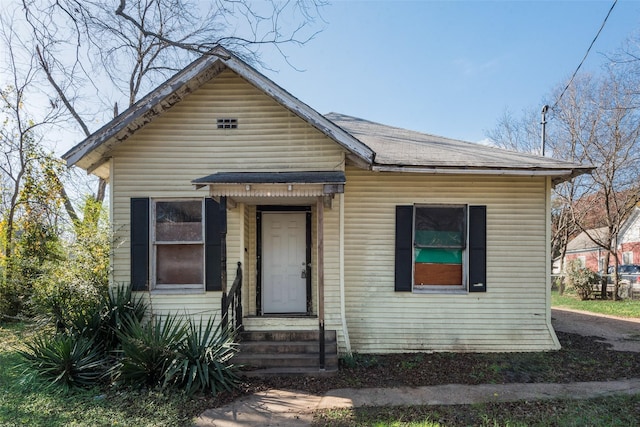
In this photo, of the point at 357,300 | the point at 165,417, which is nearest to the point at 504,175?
the point at 357,300

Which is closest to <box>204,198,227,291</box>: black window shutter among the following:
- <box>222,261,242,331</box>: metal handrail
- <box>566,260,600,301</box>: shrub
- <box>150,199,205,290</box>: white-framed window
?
<box>150,199,205,290</box>: white-framed window

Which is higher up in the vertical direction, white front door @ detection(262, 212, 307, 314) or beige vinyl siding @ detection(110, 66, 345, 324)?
beige vinyl siding @ detection(110, 66, 345, 324)

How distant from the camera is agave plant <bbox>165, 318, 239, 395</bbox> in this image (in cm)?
475

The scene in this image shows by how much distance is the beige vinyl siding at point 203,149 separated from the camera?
6602mm

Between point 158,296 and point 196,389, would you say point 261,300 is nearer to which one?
point 158,296

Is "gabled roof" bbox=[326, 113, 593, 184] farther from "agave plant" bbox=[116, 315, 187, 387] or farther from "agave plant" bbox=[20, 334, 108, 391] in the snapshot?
"agave plant" bbox=[20, 334, 108, 391]

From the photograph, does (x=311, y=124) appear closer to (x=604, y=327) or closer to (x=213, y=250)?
(x=213, y=250)

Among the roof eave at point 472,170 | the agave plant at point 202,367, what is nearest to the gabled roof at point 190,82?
the roof eave at point 472,170

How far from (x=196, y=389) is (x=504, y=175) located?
6.28 metres

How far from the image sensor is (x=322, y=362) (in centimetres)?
563

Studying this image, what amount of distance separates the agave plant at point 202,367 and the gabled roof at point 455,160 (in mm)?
3894

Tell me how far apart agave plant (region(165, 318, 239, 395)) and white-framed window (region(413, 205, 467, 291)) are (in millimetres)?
3746

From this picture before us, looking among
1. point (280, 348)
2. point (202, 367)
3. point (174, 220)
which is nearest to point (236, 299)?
point (280, 348)

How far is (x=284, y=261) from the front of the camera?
24.0ft
